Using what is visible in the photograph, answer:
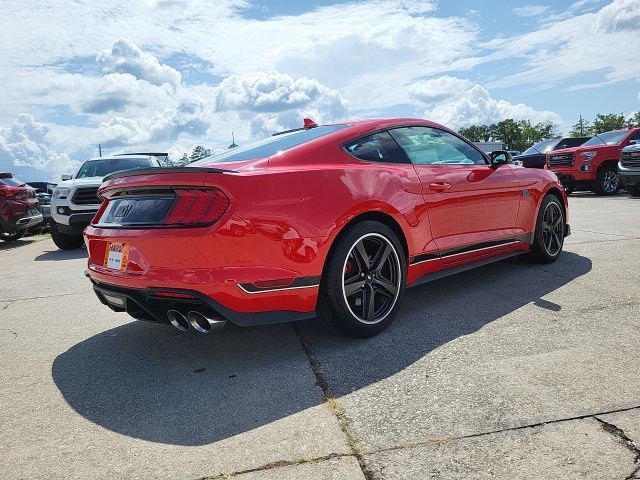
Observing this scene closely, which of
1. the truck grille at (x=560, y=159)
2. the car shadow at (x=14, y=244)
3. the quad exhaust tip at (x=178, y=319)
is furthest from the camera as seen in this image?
the truck grille at (x=560, y=159)

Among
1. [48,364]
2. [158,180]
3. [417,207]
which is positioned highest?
[158,180]

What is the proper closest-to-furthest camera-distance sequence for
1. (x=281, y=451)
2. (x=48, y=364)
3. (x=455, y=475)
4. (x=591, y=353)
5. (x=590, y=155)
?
(x=455, y=475), (x=281, y=451), (x=591, y=353), (x=48, y=364), (x=590, y=155)

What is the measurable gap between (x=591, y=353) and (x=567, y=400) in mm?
672

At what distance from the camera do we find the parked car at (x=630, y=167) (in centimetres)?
1300

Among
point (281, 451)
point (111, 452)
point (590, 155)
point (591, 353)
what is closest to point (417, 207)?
point (591, 353)

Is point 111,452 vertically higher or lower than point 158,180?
lower

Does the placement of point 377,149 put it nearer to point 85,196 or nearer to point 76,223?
point 76,223

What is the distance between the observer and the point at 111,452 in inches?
93.3

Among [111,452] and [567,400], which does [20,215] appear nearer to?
[111,452]

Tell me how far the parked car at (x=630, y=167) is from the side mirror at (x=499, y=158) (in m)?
9.82

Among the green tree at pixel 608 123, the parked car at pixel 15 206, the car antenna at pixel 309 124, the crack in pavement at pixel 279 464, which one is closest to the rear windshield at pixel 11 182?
the parked car at pixel 15 206

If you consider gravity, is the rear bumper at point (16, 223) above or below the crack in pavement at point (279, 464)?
below

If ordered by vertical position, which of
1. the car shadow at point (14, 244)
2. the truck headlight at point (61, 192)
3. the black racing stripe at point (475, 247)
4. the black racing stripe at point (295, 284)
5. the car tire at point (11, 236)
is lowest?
the car shadow at point (14, 244)

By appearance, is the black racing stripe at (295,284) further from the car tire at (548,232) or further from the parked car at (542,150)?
the parked car at (542,150)
